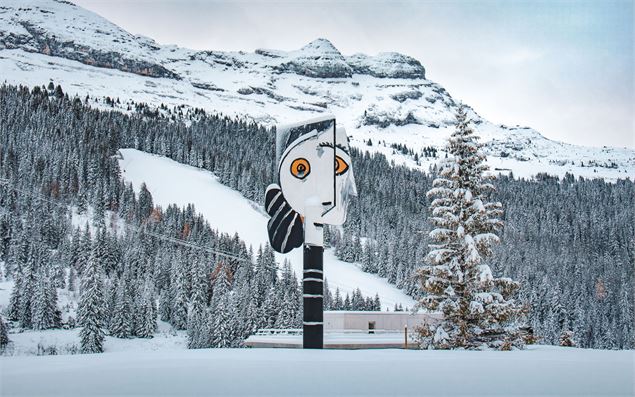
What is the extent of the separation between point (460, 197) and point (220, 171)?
386ft

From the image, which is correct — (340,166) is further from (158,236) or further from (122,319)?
(158,236)

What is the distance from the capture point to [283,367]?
5305 mm

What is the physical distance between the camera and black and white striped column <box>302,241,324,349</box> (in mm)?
10742

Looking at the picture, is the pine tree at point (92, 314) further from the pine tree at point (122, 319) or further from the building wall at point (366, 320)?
the building wall at point (366, 320)

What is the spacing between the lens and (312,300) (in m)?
10.9

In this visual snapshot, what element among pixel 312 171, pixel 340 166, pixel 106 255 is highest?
pixel 106 255

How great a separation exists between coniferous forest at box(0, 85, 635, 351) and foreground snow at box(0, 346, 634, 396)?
22894 mm

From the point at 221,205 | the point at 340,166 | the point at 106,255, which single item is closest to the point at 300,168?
the point at 340,166

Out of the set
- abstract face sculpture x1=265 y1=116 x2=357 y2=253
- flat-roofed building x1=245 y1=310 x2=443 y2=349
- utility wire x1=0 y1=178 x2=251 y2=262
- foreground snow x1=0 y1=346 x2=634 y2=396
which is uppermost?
utility wire x1=0 y1=178 x2=251 y2=262

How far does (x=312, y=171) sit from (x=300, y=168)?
25 cm

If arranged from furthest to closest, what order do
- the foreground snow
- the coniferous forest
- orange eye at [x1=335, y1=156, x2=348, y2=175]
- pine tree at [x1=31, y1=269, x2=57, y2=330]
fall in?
the coniferous forest < pine tree at [x1=31, y1=269, x2=57, y2=330] < orange eye at [x1=335, y1=156, x2=348, y2=175] < the foreground snow

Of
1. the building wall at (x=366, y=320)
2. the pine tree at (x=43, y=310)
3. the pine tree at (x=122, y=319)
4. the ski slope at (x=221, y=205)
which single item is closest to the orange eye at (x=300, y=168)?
the building wall at (x=366, y=320)

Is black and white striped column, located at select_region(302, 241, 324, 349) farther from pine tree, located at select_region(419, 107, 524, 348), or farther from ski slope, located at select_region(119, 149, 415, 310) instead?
ski slope, located at select_region(119, 149, 415, 310)

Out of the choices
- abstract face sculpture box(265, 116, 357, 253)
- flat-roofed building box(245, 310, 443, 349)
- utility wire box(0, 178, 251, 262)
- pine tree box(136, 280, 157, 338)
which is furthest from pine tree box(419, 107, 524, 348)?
utility wire box(0, 178, 251, 262)
